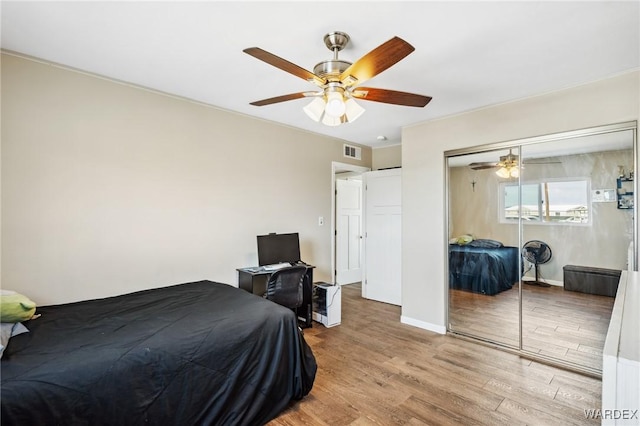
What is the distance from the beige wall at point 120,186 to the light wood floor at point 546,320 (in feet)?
8.93

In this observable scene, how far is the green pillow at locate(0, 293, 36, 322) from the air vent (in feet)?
13.8

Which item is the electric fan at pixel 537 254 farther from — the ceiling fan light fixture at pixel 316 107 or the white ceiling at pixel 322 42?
the ceiling fan light fixture at pixel 316 107

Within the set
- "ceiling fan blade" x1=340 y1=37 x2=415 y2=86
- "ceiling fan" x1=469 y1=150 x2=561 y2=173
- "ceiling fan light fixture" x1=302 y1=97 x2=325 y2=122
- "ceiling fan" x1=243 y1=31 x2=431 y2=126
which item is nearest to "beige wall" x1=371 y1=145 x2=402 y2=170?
"ceiling fan" x1=469 y1=150 x2=561 y2=173

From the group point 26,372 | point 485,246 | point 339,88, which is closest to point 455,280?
point 485,246

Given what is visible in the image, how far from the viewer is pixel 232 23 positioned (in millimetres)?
1972

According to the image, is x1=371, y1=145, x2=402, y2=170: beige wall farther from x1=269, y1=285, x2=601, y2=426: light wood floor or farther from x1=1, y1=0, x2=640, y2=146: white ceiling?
x1=269, y1=285, x2=601, y2=426: light wood floor

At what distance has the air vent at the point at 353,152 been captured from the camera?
5.12m

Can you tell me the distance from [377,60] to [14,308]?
8.25 feet

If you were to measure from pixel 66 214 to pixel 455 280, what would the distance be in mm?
4022

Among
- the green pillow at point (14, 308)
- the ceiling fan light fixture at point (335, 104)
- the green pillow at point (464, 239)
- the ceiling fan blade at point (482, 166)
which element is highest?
the ceiling fan light fixture at point (335, 104)

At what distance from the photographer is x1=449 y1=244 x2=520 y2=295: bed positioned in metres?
3.33

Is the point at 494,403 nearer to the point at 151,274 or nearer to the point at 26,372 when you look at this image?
the point at 26,372

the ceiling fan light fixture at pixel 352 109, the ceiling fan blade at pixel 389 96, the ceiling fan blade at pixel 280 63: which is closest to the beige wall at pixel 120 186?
the ceiling fan blade at pixel 280 63

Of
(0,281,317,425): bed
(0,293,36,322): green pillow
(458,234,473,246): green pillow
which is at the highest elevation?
(458,234,473,246): green pillow
